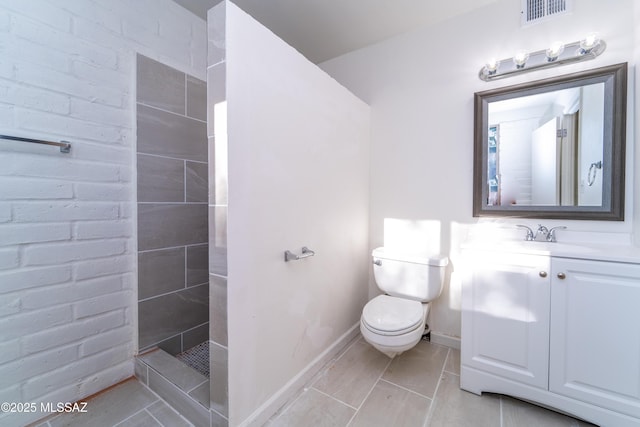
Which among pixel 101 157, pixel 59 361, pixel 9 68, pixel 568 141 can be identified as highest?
pixel 9 68

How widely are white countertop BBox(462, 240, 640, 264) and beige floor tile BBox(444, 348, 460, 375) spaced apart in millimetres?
840

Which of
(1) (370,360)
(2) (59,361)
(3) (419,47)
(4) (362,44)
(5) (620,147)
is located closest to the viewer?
(2) (59,361)

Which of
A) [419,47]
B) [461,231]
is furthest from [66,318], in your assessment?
[419,47]

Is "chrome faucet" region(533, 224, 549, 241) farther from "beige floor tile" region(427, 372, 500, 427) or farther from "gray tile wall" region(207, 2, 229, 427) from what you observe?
"gray tile wall" region(207, 2, 229, 427)

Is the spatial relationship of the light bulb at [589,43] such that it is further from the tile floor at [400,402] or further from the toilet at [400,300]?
the tile floor at [400,402]

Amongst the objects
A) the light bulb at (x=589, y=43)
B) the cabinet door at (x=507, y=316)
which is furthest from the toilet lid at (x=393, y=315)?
the light bulb at (x=589, y=43)

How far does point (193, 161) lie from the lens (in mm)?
1951

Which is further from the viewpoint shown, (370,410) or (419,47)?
(419,47)

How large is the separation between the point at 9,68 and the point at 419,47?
241cm

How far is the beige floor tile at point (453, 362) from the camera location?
5.73 feet

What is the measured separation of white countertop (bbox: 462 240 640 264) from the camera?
4.04ft

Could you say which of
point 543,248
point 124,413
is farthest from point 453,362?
point 124,413

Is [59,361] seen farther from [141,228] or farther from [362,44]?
[362,44]

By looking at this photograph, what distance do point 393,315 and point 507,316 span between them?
1.95ft
